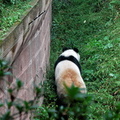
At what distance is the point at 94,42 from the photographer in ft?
24.2

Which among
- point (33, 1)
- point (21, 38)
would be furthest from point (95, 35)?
point (21, 38)

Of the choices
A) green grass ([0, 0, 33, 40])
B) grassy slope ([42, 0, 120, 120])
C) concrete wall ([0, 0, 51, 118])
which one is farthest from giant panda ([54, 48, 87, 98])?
green grass ([0, 0, 33, 40])

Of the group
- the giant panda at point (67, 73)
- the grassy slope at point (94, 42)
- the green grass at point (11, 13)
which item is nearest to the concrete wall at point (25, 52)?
the green grass at point (11, 13)

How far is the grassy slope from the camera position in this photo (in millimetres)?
5258

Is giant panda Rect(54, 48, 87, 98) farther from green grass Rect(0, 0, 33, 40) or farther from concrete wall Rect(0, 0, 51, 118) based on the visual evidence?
green grass Rect(0, 0, 33, 40)

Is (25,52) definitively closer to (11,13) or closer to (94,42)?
(11,13)

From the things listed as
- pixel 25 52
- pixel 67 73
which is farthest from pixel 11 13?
pixel 67 73

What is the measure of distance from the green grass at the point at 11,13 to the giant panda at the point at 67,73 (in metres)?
1.21

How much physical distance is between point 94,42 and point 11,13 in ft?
12.0

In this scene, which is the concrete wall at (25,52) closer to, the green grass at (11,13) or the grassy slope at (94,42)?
the green grass at (11,13)

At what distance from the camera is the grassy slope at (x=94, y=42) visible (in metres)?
5.26

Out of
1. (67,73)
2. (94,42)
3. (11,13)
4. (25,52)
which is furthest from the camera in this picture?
(94,42)

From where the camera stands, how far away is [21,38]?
3.47 meters

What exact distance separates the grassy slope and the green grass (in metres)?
1.60
